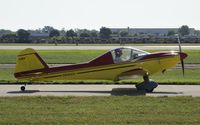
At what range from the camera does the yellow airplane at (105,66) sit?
63.0ft

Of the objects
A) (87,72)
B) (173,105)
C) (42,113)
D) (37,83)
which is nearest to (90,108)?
(42,113)

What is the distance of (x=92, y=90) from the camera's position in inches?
744

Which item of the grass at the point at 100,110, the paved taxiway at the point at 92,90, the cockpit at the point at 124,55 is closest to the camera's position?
the grass at the point at 100,110

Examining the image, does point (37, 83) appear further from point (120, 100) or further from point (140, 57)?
point (120, 100)

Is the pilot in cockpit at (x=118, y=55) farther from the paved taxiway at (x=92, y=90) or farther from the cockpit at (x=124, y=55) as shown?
the paved taxiway at (x=92, y=90)

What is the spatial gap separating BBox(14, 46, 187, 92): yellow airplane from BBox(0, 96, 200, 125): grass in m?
4.15

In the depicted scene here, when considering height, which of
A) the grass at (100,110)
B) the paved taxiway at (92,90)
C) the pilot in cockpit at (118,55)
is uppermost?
the pilot in cockpit at (118,55)

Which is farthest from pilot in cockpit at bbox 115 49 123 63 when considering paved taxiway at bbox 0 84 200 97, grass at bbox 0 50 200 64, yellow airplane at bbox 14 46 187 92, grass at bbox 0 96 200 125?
grass at bbox 0 50 200 64

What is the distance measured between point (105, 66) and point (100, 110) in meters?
6.92

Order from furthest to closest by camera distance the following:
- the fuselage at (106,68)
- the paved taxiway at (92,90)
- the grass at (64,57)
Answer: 1. the grass at (64,57)
2. the fuselage at (106,68)
3. the paved taxiway at (92,90)

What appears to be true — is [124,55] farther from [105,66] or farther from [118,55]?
[105,66]

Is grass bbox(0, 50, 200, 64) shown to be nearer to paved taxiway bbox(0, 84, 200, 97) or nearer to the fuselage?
paved taxiway bbox(0, 84, 200, 97)

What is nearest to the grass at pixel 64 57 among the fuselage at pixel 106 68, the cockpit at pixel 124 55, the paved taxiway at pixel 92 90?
the paved taxiway at pixel 92 90

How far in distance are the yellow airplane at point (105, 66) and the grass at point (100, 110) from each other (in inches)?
163
